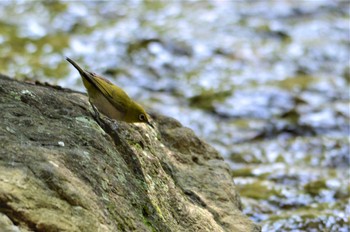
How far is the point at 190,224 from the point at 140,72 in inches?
377

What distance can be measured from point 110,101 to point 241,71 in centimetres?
1013

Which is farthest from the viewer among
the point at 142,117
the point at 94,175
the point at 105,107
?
the point at 142,117

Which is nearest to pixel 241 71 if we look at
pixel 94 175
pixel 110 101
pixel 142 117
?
pixel 142 117

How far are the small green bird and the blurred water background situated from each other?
3.07 metres

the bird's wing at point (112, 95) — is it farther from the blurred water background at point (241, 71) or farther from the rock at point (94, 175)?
the blurred water background at point (241, 71)

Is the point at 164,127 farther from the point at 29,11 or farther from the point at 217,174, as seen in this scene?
the point at 29,11

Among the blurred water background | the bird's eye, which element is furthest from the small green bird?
the blurred water background

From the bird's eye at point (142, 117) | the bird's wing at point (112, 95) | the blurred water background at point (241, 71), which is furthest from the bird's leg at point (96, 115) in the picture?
the blurred water background at point (241, 71)

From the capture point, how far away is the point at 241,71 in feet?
47.7

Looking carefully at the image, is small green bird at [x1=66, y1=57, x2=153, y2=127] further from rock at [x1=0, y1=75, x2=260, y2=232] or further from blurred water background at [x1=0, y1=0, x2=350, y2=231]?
blurred water background at [x1=0, y1=0, x2=350, y2=231]

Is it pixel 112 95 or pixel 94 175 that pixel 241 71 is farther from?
pixel 94 175

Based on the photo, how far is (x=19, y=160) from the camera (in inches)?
137

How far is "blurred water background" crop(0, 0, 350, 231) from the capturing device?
9.04m

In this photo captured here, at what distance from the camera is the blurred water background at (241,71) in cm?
904
